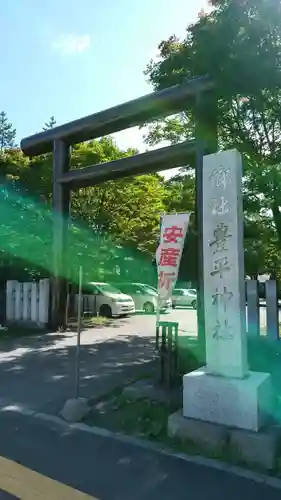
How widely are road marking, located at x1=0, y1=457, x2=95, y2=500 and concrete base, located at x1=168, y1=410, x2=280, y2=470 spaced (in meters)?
1.35

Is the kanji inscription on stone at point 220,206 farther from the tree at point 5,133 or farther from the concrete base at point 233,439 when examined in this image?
the tree at point 5,133

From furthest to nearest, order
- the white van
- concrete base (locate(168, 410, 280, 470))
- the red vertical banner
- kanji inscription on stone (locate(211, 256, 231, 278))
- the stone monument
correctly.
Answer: the white van, the red vertical banner, kanji inscription on stone (locate(211, 256, 231, 278)), the stone monument, concrete base (locate(168, 410, 280, 470))

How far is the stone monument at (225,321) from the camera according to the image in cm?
416

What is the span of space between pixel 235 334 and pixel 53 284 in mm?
8296

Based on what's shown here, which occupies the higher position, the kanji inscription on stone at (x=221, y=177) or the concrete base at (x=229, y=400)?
the kanji inscription on stone at (x=221, y=177)

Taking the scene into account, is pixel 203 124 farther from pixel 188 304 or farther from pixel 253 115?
pixel 188 304

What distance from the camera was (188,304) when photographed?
950 inches

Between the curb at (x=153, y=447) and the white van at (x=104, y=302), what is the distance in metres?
10.8

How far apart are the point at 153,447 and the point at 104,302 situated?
40.6 feet

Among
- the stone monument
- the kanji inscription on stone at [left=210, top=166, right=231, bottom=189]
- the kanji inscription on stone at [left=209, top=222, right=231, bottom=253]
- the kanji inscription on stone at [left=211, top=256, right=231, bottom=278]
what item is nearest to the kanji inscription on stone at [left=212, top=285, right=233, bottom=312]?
the stone monument

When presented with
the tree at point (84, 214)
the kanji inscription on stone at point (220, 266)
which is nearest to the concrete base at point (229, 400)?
the kanji inscription on stone at point (220, 266)

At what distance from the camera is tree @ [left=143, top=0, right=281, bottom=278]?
6.20 metres

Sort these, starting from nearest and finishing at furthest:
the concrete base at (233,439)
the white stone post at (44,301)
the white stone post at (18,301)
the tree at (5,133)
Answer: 1. the concrete base at (233,439)
2. the white stone post at (44,301)
3. the white stone post at (18,301)
4. the tree at (5,133)

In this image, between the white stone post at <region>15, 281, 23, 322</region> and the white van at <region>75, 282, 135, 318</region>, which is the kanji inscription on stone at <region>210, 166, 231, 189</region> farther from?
the white van at <region>75, 282, 135, 318</region>
